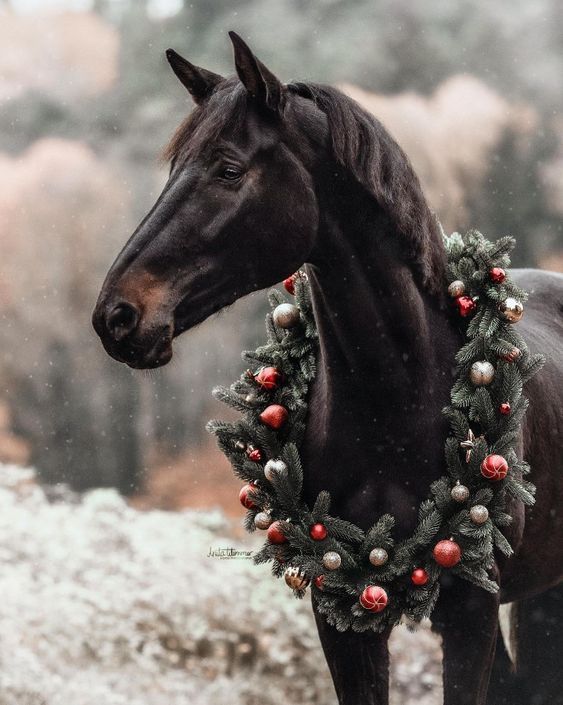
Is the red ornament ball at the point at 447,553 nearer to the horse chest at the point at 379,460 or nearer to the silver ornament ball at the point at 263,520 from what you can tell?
the horse chest at the point at 379,460

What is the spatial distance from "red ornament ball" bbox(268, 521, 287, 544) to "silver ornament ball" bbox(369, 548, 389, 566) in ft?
0.56

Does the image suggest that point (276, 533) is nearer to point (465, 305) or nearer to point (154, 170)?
point (465, 305)

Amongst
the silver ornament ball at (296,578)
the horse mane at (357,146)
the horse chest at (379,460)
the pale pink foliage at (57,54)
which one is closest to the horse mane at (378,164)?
the horse mane at (357,146)

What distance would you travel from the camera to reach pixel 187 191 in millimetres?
1464

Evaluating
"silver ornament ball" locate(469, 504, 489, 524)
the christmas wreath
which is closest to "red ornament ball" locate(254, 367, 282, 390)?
the christmas wreath

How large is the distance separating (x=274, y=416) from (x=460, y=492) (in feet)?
1.22

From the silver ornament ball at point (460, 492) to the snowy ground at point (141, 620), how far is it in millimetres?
2309

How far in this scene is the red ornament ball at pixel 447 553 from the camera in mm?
1610

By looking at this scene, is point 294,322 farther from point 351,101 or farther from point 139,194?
point 139,194

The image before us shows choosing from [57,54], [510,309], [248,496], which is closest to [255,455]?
[248,496]

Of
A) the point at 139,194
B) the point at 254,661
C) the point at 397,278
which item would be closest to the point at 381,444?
the point at 397,278

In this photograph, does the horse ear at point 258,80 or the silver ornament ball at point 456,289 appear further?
the silver ornament ball at point 456,289

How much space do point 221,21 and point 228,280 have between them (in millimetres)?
3286

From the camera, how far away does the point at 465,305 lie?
68.9 inches
